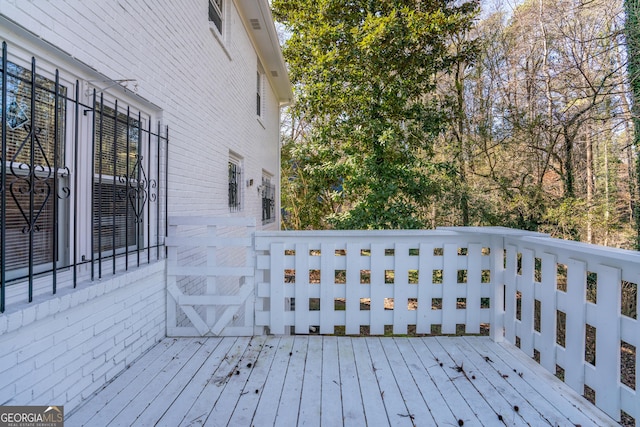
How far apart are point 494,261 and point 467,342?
740 millimetres

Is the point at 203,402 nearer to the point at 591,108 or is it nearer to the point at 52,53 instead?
the point at 52,53

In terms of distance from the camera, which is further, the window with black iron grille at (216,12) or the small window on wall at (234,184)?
the small window on wall at (234,184)

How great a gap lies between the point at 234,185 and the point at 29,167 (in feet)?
13.4

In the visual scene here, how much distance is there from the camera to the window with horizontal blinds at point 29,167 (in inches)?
69.4

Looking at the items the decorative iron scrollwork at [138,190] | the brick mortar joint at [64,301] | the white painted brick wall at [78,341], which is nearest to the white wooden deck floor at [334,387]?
the white painted brick wall at [78,341]

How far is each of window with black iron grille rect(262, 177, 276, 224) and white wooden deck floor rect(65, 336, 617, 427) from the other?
18.0ft

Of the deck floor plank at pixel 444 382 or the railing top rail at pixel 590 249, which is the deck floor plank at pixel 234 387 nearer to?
the deck floor plank at pixel 444 382

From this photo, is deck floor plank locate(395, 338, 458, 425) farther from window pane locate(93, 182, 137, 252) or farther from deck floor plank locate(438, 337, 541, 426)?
window pane locate(93, 182, 137, 252)

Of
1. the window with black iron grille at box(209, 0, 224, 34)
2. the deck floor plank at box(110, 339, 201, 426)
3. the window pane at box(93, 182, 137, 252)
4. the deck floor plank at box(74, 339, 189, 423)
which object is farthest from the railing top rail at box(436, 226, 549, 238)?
the window with black iron grille at box(209, 0, 224, 34)

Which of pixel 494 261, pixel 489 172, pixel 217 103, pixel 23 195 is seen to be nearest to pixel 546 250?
pixel 494 261

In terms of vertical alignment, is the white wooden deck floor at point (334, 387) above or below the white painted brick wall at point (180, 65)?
below

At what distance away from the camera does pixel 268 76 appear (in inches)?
341

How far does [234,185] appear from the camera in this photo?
5.86 meters

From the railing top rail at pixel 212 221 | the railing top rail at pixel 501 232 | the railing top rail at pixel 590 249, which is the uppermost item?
the railing top rail at pixel 212 221
